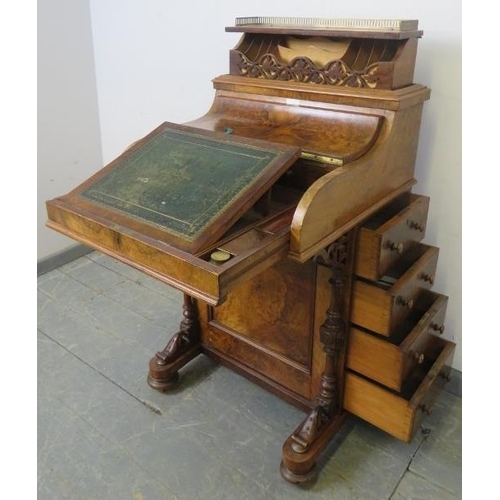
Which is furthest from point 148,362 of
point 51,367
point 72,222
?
point 72,222

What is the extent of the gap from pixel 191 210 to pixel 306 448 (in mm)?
906

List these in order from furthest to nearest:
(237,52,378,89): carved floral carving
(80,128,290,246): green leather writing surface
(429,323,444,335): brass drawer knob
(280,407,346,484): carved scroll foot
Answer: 1. (429,323,444,335): brass drawer knob
2. (280,407,346,484): carved scroll foot
3. (237,52,378,89): carved floral carving
4. (80,128,290,246): green leather writing surface

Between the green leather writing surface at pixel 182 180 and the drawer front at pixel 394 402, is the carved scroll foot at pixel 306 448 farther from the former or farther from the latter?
the green leather writing surface at pixel 182 180

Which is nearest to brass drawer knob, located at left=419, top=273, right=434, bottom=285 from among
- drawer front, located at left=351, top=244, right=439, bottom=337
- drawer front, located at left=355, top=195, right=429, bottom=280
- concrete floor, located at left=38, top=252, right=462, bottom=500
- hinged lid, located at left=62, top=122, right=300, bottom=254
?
drawer front, located at left=351, top=244, right=439, bottom=337

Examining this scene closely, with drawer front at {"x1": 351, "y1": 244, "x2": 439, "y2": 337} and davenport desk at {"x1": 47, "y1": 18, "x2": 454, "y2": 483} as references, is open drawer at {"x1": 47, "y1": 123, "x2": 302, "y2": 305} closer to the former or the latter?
davenport desk at {"x1": 47, "y1": 18, "x2": 454, "y2": 483}

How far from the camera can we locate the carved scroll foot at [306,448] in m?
1.58

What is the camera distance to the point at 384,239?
55.7 inches

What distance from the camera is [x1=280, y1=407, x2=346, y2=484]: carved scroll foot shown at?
1582mm

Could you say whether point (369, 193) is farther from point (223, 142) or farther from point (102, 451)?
point (102, 451)

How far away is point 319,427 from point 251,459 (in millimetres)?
255

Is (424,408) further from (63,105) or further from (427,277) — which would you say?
(63,105)

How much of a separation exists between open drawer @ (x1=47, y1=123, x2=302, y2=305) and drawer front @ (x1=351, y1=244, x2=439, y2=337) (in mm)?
395

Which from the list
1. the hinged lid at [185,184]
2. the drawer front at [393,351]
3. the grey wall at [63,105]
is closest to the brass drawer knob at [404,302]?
the drawer front at [393,351]

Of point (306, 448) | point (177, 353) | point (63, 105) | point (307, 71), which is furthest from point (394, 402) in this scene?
point (63, 105)
